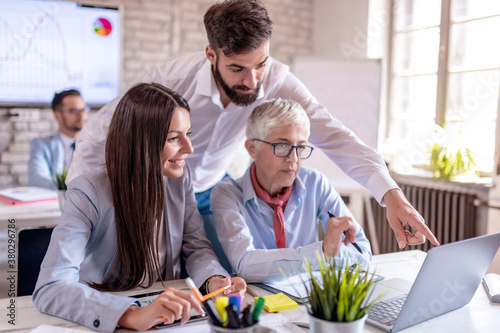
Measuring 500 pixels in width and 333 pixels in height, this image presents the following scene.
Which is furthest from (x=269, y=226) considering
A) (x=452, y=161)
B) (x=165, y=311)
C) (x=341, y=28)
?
(x=341, y=28)

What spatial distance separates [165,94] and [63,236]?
1.67 feet

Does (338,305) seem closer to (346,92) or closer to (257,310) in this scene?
(257,310)

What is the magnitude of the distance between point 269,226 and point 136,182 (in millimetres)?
571

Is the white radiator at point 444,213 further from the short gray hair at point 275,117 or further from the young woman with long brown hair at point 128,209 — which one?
the young woman with long brown hair at point 128,209

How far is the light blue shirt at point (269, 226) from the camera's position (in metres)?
1.41

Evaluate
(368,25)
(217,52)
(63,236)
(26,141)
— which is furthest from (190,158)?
(368,25)

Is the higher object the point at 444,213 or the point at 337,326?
the point at 337,326

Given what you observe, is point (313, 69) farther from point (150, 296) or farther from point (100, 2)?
point (150, 296)

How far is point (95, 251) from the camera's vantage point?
137cm

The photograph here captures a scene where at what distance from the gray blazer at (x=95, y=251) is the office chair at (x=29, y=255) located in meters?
0.28

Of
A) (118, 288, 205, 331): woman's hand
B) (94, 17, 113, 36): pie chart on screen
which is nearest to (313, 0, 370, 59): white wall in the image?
(94, 17, 113, 36): pie chart on screen

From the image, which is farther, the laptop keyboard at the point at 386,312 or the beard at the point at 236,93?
the beard at the point at 236,93

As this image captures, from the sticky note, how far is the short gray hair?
0.67 m

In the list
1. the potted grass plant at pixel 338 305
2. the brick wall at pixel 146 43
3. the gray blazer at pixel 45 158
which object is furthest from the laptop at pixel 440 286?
the brick wall at pixel 146 43
